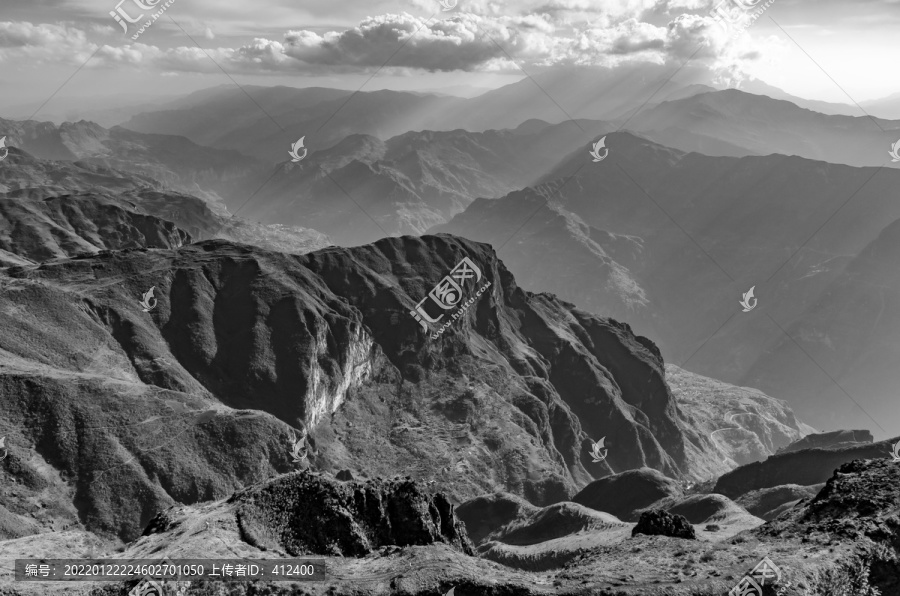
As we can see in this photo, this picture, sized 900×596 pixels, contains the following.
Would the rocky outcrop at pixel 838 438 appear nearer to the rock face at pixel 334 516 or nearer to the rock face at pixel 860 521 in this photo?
the rock face at pixel 860 521

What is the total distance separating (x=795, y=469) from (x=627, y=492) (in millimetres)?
29929

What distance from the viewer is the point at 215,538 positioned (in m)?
51.9

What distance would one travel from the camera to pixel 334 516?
5794 centimetres

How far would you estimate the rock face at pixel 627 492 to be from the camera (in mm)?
145625

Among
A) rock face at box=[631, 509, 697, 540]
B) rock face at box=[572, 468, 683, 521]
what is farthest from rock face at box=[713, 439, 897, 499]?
rock face at box=[631, 509, 697, 540]

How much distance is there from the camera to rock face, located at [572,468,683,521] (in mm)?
145625

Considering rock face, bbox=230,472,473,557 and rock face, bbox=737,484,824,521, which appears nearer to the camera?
rock face, bbox=230,472,473,557

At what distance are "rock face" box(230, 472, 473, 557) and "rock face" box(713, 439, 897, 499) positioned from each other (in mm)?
102546

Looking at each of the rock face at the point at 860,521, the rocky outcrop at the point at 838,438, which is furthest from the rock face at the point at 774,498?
the rock face at the point at 860,521

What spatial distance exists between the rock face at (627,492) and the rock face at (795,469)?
10.9 meters

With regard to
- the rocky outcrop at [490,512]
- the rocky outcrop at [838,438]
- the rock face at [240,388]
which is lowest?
the rocky outcrop at [838,438]

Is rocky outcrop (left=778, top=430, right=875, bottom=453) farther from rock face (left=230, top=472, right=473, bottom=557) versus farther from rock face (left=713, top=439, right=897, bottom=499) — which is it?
rock face (left=230, top=472, right=473, bottom=557)

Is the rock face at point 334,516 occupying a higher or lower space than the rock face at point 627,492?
higher

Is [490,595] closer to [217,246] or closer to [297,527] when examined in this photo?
[297,527]
